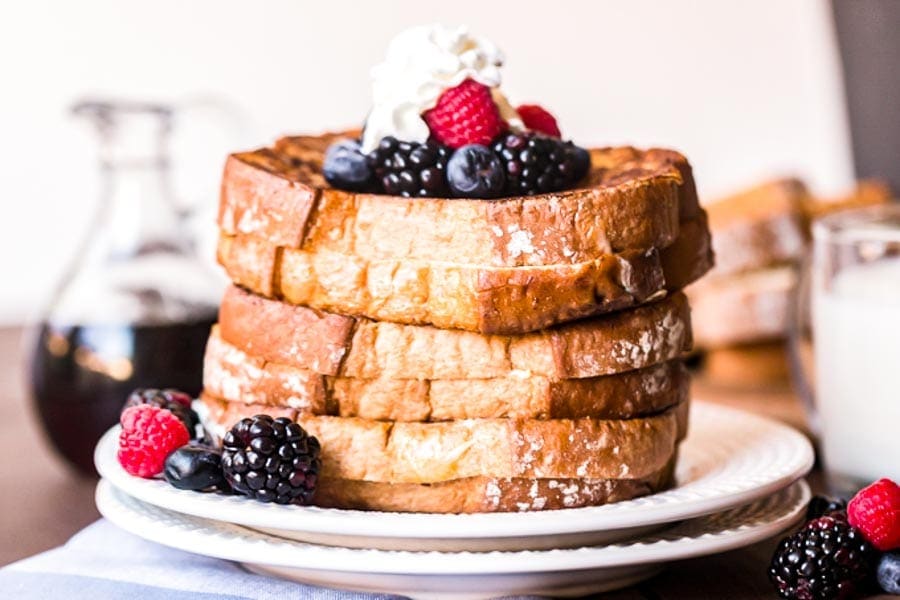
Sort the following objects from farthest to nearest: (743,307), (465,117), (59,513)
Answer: (743,307), (59,513), (465,117)

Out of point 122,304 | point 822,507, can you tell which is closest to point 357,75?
point 122,304

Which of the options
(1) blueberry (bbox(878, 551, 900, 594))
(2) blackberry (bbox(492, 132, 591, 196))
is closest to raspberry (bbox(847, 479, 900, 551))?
(1) blueberry (bbox(878, 551, 900, 594))

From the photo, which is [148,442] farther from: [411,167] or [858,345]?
[858,345]

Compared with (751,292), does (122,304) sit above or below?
above

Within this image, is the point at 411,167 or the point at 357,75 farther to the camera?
the point at 357,75

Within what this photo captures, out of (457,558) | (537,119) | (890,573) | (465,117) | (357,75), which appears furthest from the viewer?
(357,75)

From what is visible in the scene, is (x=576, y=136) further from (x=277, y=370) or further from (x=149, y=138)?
(x=277, y=370)

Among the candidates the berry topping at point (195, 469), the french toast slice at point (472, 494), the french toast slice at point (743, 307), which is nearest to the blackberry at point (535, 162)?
the french toast slice at point (472, 494)

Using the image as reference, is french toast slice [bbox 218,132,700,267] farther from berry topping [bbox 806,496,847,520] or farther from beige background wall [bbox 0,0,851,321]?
beige background wall [bbox 0,0,851,321]

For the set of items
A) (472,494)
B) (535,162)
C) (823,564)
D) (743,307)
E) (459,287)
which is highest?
(535,162)
